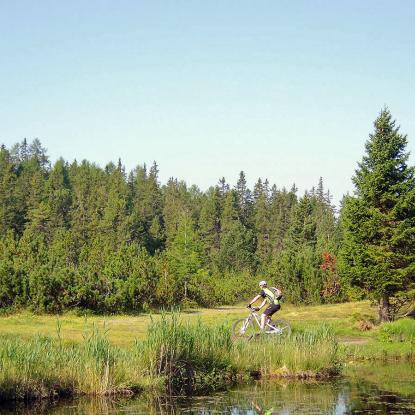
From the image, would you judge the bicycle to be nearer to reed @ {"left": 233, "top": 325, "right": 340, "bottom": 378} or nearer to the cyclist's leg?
the cyclist's leg

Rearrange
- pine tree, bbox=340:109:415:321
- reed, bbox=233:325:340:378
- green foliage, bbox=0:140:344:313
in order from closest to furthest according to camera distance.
Answer: 1. reed, bbox=233:325:340:378
2. pine tree, bbox=340:109:415:321
3. green foliage, bbox=0:140:344:313

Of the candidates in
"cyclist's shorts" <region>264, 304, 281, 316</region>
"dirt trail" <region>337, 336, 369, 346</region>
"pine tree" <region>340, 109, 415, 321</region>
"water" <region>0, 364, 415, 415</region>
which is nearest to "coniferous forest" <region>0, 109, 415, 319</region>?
"pine tree" <region>340, 109, 415, 321</region>

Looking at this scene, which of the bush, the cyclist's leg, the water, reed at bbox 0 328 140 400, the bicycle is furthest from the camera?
the bush

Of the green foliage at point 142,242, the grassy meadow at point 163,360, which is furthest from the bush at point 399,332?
the green foliage at point 142,242

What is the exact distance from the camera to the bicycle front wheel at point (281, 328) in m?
18.4

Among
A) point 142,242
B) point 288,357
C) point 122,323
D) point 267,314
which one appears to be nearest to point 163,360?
point 288,357

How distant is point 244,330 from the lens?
18.6 m

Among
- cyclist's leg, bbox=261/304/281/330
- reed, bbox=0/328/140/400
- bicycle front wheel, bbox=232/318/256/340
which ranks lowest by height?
reed, bbox=0/328/140/400

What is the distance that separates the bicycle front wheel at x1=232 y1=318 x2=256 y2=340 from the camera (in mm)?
18188

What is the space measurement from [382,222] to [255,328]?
11.4m

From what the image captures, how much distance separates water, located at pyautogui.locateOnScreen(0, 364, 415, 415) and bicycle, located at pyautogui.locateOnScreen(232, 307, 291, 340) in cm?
222

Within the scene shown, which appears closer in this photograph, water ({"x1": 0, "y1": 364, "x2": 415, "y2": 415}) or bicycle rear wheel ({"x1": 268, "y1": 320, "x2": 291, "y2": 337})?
water ({"x1": 0, "y1": 364, "x2": 415, "y2": 415})

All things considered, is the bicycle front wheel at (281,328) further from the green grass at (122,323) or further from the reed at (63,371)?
the reed at (63,371)

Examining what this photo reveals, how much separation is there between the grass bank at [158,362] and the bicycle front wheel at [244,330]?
2.01 feet
